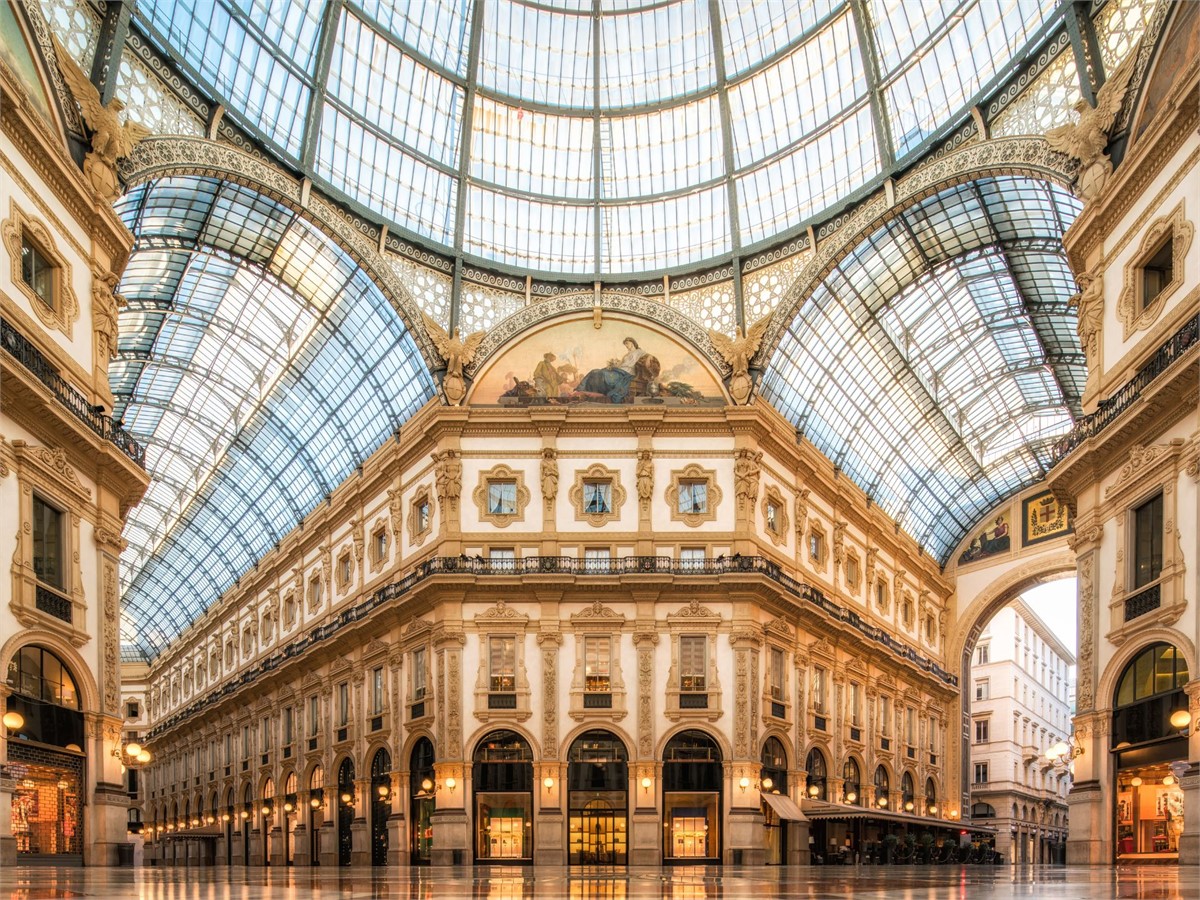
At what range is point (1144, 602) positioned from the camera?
3356 centimetres

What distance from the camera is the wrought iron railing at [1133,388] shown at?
99.7 feet

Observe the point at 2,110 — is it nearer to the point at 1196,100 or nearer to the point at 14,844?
the point at 14,844

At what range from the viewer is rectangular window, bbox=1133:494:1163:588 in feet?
109

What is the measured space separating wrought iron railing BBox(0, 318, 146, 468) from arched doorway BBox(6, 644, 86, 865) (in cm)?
637

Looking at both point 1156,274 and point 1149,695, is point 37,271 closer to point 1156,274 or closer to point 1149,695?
point 1156,274

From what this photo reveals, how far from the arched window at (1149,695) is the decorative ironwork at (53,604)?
93.3 ft

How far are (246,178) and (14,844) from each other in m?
26.8

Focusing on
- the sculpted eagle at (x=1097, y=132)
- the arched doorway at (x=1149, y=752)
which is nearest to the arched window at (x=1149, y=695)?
the arched doorway at (x=1149, y=752)

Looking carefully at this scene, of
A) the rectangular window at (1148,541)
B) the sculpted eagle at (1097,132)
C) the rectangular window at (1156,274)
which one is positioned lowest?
the rectangular window at (1148,541)

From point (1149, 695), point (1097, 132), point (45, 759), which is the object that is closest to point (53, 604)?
point (45, 759)

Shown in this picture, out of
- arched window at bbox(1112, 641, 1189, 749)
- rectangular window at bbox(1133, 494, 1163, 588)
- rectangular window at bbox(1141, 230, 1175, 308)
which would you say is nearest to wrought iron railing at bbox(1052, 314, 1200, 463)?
rectangular window at bbox(1141, 230, 1175, 308)

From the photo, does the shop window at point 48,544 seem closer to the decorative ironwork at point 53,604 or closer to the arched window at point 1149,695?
the decorative ironwork at point 53,604

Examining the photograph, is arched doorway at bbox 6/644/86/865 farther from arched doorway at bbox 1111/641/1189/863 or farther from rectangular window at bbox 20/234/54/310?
arched doorway at bbox 1111/641/1189/863

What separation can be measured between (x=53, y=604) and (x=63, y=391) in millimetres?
5585
